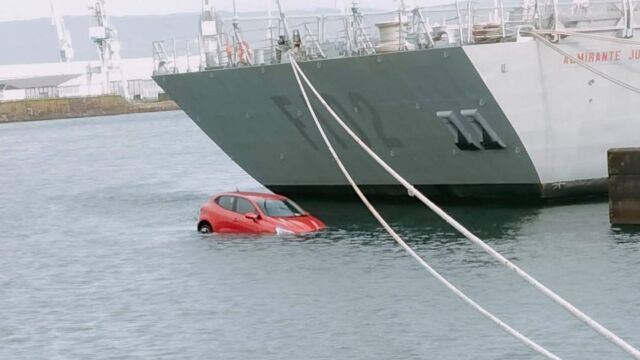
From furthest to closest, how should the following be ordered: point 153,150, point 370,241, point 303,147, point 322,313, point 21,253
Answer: point 153,150
point 303,147
point 21,253
point 370,241
point 322,313

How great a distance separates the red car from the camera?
45000 millimetres

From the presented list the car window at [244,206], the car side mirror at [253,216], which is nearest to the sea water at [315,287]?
the car side mirror at [253,216]

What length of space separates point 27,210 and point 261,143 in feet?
57.5

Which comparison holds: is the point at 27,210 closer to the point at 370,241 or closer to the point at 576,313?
the point at 370,241

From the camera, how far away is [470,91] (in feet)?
147


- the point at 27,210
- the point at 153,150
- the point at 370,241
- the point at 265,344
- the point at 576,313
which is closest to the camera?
the point at 576,313

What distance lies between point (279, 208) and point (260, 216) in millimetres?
766

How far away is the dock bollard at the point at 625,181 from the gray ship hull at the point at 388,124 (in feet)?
16.5

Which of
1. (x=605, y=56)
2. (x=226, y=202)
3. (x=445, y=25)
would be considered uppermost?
(x=445, y=25)

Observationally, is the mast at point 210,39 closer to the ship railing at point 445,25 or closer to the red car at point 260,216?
the ship railing at point 445,25

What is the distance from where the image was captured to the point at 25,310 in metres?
36.3

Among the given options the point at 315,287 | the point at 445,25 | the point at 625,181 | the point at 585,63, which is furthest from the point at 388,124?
the point at 315,287

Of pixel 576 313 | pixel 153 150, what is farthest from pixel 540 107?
pixel 153 150

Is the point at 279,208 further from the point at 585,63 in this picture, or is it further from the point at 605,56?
the point at 605,56
